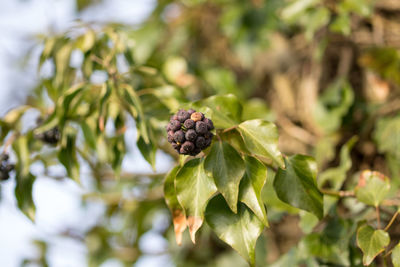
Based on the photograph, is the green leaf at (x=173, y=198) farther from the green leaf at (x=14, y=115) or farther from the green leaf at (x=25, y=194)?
the green leaf at (x=14, y=115)

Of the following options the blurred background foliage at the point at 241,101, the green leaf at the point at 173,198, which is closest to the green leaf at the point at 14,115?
the blurred background foliage at the point at 241,101

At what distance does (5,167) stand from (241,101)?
1.04m

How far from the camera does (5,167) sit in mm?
1120

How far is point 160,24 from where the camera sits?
7.45ft

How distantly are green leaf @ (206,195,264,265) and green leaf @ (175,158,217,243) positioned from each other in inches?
1.7

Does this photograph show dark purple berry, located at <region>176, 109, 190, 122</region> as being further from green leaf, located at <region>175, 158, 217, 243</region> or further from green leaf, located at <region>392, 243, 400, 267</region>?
green leaf, located at <region>392, 243, 400, 267</region>

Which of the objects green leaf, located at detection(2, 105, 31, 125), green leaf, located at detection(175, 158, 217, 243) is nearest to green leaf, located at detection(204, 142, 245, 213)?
green leaf, located at detection(175, 158, 217, 243)

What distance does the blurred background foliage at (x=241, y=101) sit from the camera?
1119 millimetres

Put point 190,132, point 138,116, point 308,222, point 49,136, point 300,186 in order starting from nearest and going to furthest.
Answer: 1. point 190,132
2. point 300,186
3. point 138,116
4. point 308,222
5. point 49,136

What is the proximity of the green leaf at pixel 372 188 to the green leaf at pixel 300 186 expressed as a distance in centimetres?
16

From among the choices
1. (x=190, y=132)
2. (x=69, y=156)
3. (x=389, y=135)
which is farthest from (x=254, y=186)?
(x=389, y=135)

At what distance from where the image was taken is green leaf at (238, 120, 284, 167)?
2.59 feet

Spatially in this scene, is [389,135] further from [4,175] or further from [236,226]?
[4,175]

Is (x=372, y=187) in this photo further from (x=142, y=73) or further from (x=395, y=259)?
(x=142, y=73)
